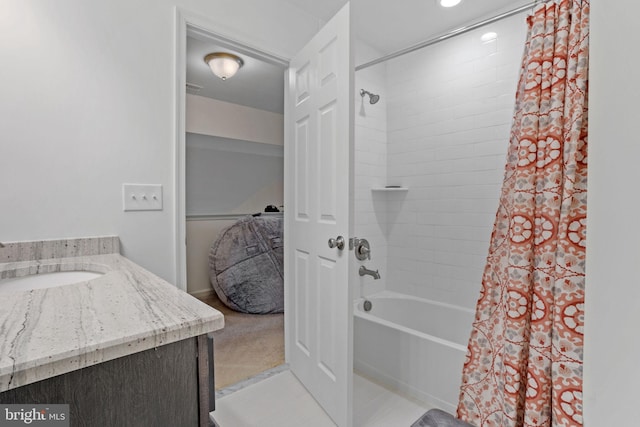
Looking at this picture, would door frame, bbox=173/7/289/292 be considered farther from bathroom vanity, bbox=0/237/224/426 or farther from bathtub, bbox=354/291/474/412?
bathtub, bbox=354/291/474/412

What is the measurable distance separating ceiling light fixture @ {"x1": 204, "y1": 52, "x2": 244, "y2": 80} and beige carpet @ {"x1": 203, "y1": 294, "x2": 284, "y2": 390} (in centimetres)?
218

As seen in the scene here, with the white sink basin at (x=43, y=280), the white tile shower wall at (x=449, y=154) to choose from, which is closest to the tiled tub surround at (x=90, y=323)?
the white sink basin at (x=43, y=280)

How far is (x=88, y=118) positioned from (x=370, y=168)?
76.3 inches

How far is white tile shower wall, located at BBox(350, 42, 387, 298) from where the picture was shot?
2.51m

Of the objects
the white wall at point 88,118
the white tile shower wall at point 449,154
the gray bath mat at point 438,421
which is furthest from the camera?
the white tile shower wall at point 449,154

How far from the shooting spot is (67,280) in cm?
111

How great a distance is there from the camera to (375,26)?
2328 millimetres

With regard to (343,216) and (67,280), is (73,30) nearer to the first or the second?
(67,280)

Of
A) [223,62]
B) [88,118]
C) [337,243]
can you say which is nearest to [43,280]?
[88,118]

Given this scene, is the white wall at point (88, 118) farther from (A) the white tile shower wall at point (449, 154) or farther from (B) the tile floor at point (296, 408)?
(A) the white tile shower wall at point (449, 154)

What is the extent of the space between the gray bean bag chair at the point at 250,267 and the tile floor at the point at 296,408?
134 cm

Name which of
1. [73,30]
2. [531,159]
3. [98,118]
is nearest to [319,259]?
[531,159]

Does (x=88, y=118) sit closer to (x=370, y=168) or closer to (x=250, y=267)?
(x=370, y=168)

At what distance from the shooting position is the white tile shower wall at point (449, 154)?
7.05ft
